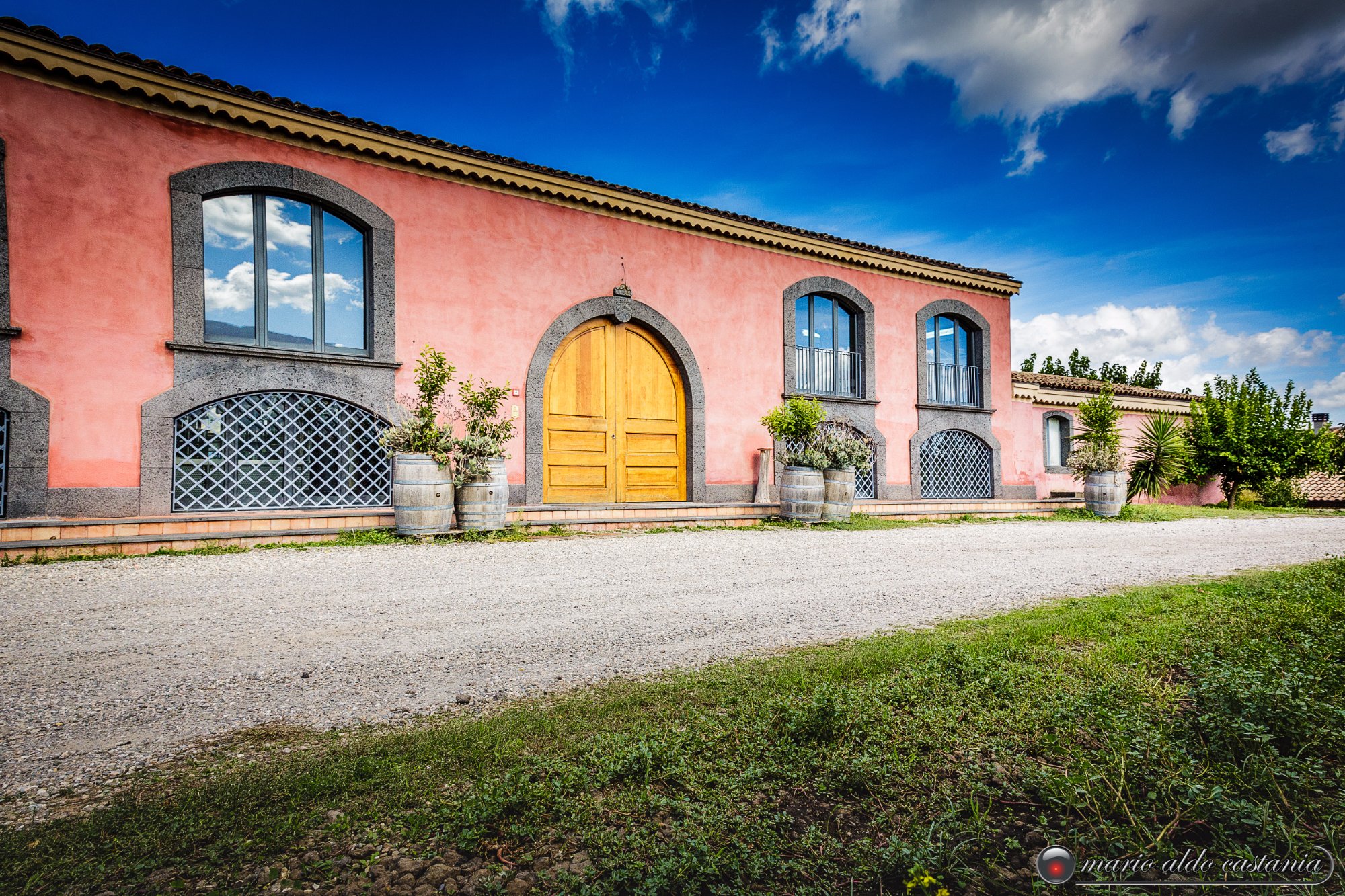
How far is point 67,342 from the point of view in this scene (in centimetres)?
789

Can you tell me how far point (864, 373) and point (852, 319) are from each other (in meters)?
1.27

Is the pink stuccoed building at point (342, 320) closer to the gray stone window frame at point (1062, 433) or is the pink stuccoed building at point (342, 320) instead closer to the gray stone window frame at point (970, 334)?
the gray stone window frame at point (970, 334)

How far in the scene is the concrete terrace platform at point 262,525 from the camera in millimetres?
6684

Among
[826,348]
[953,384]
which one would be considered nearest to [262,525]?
[826,348]

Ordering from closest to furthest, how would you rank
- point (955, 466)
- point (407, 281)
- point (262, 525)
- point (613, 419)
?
point (262, 525) < point (407, 281) < point (613, 419) < point (955, 466)

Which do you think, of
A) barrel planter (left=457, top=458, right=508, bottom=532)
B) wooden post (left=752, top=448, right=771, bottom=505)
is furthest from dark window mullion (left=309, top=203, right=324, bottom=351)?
wooden post (left=752, top=448, right=771, bottom=505)

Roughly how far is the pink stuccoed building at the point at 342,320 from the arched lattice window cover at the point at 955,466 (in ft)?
1.30

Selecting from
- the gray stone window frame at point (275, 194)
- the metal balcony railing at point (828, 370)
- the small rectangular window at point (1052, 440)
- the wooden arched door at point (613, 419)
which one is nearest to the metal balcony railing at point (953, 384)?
the metal balcony railing at point (828, 370)

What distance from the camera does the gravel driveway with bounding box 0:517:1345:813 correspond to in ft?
9.03

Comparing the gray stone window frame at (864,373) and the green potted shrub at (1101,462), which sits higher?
the gray stone window frame at (864,373)

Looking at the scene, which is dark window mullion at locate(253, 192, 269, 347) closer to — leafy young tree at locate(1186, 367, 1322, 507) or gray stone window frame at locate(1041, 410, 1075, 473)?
gray stone window frame at locate(1041, 410, 1075, 473)

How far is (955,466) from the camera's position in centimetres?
1563

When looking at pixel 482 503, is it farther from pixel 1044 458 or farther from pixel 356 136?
pixel 1044 458

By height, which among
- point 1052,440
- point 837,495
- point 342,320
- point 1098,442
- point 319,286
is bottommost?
point 837,495
